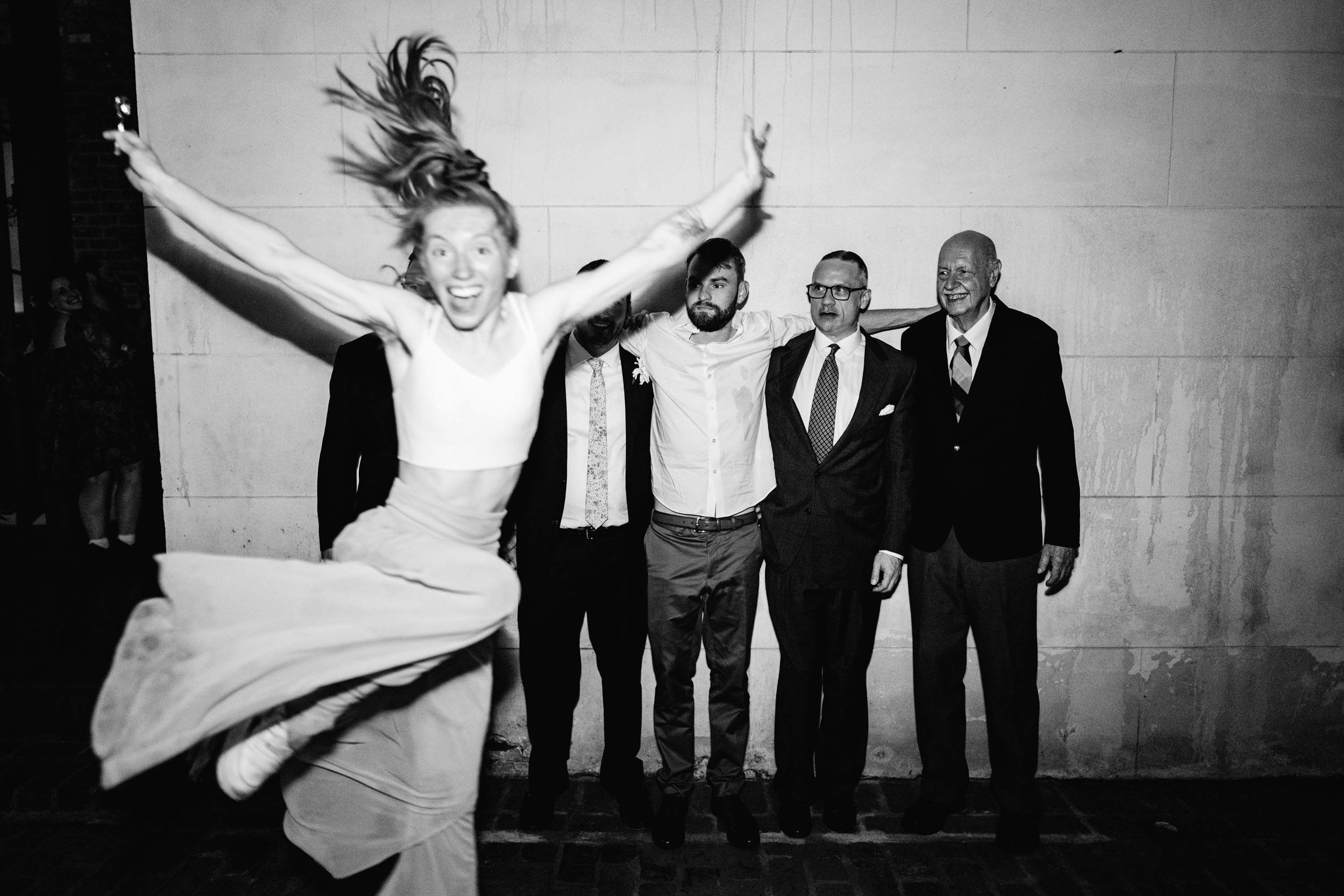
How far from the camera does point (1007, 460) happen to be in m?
3.46

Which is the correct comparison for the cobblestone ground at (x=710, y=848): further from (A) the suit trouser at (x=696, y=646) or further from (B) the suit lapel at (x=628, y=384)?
(B) the suit lapel at (x=628, y=384)

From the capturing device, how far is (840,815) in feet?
11.8

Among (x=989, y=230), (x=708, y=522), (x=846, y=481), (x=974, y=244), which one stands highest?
(x=989, y=230)

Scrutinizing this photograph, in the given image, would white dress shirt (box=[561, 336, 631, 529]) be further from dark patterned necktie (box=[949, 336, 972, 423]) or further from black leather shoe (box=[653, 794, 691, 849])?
dark patterned necktie (box=[949, 336, 972, 423])

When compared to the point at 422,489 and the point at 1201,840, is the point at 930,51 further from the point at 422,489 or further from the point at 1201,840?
the point at 1201,840

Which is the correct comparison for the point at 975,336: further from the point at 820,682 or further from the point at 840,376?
the point at 820,682

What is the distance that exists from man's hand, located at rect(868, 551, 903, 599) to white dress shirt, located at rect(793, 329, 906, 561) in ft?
0.06

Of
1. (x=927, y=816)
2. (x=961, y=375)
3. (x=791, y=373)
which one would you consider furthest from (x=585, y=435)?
(x=927, y=816)

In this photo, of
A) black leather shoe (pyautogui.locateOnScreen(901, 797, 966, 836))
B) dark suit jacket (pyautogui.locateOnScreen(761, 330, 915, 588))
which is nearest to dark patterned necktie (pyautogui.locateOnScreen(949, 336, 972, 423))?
dark suit jacket (pyautogui.locateOnScreen(761, 330, 915, 588))

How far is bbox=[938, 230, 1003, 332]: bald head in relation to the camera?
11.4 feet

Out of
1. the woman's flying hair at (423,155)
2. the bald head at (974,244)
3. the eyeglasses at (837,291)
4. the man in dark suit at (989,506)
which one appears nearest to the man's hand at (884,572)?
the man in dark suit at (989,506)

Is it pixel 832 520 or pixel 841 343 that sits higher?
pixel 841 343

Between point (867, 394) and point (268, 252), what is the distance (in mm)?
2257

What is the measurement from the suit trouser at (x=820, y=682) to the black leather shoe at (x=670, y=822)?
445 millimetres
